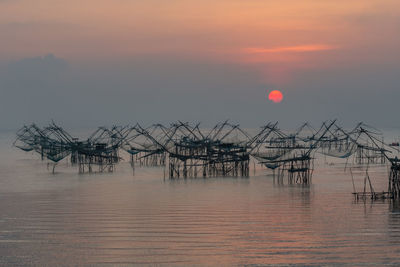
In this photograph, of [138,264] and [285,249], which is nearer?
[138,264]

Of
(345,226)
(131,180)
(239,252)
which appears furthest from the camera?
(131,180)

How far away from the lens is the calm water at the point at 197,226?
41.3 feet

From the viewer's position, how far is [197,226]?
16.0 meters

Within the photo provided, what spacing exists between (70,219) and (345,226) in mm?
7608

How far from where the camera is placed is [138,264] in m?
12.1

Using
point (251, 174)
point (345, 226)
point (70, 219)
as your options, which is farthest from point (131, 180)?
point (345, 226)

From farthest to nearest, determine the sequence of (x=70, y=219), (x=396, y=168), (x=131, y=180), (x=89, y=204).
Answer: (x=131, y=180), (x=89, y=204), (x=396, y=168), (x=70, y=219)

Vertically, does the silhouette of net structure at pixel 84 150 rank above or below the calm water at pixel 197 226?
above

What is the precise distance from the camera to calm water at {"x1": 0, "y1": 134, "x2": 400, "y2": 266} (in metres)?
12.6

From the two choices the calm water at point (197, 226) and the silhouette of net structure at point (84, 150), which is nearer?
the calm water at point (197, 226)

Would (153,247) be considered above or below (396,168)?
below

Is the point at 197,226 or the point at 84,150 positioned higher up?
→ the point at 84,150

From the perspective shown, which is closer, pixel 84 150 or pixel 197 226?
pixel 197 226

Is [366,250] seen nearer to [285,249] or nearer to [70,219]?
[285,249]
